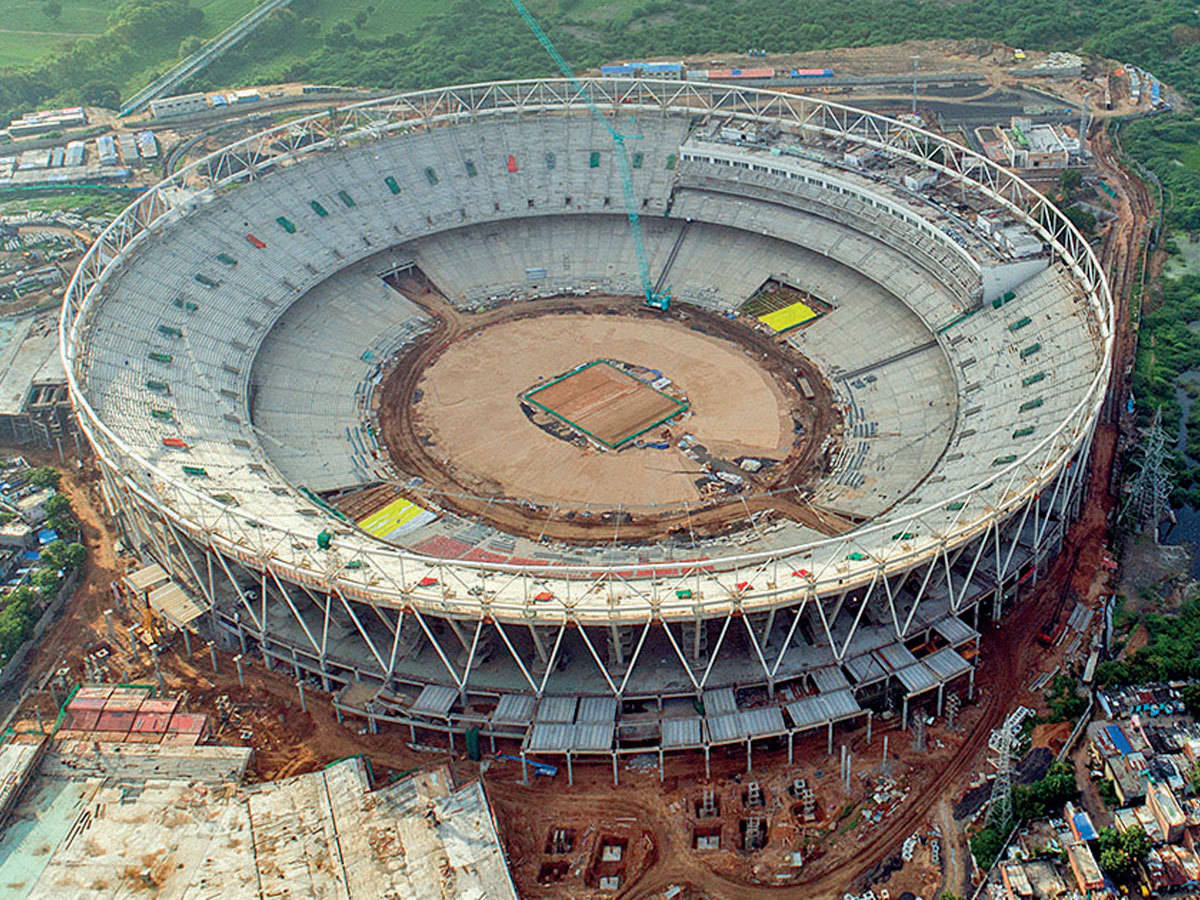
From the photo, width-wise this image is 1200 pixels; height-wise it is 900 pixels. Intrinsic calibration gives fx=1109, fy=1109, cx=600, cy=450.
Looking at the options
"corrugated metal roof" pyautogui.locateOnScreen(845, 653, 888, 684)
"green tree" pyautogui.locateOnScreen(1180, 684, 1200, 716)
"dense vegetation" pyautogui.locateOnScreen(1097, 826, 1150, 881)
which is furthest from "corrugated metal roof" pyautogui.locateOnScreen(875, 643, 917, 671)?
"green tree" pyautogui.locateOnScreen(1180, 684, 1200, 716)

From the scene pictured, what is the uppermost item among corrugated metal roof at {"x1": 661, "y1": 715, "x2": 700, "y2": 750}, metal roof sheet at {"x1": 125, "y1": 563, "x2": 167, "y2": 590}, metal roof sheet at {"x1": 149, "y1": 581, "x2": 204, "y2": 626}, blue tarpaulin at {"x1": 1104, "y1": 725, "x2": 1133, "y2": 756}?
metal roof sheet at {"x1": 125, "y1": 563, "x2": 167, "y2": 590}

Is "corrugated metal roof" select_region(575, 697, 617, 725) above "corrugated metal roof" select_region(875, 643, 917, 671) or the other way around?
above

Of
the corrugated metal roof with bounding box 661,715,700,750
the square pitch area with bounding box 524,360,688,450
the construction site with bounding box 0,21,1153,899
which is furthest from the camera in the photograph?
the square pitch area with bounding box 524,360,688,450

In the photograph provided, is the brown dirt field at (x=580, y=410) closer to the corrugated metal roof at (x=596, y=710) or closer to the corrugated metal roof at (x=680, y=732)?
the corrugated metal roof at (x=596, y=710)

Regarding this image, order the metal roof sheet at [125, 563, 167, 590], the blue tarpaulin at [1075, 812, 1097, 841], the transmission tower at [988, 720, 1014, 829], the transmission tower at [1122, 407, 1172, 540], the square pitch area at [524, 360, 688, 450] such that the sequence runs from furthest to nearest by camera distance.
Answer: the square pitch area at [524, 360, 688, 450] < the transmission tower at [1122, 407, 1172, 540] < the metal roof sheet at [125, 563, 167, 590] < the transmission tower at [988, 720, 1014, 829] < the blue tarpaulin at [1075, 812, 1097, 841]

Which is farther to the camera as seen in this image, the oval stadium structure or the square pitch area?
the square pitch area

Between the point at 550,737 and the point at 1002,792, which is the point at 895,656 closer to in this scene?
the point at 1002,792

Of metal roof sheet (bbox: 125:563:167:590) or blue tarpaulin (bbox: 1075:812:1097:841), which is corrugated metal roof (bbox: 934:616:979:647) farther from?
metal roof sheet (bbox: 125:563:167:590)

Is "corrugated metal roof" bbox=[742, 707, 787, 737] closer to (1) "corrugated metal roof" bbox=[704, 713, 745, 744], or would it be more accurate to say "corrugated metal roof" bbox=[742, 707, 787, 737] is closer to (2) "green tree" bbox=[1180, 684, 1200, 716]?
(1) "corrugated metal roof" bbox=[704, 713, 745, 744]
